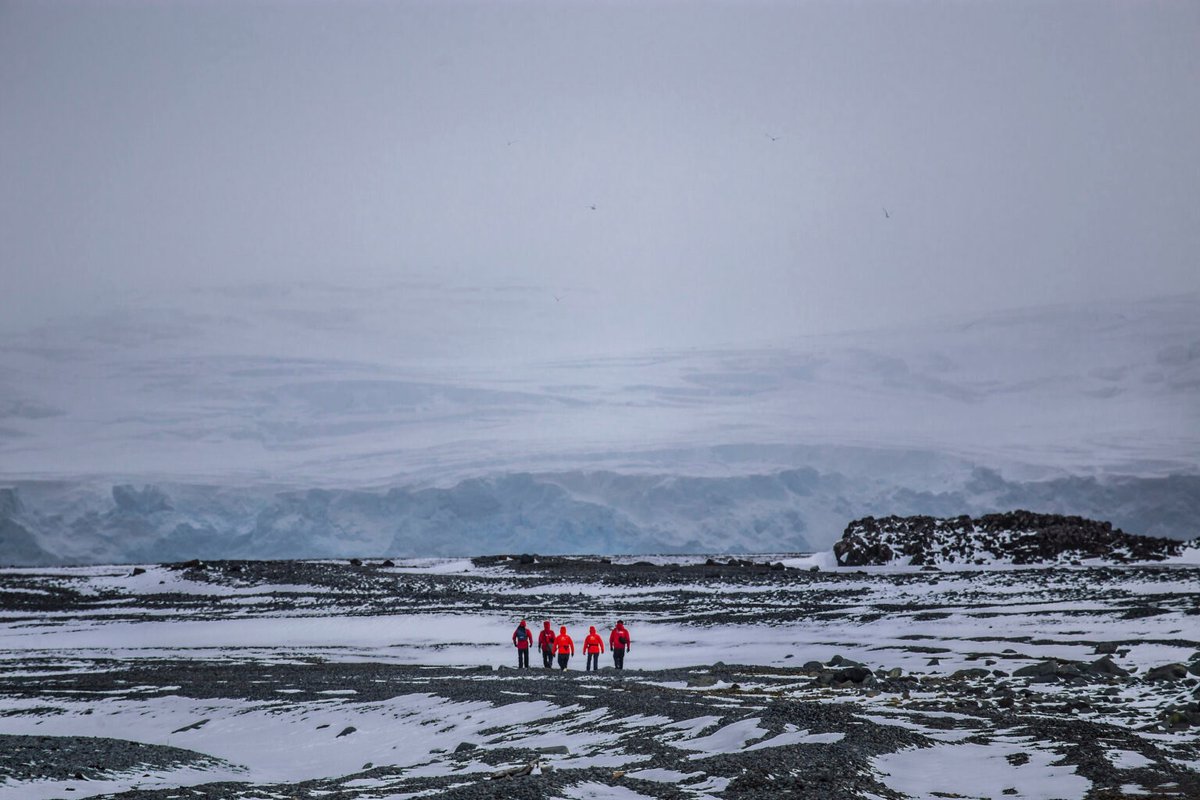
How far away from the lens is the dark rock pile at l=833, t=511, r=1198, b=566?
44.6 meters

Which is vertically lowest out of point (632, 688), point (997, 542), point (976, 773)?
point (632, 688)

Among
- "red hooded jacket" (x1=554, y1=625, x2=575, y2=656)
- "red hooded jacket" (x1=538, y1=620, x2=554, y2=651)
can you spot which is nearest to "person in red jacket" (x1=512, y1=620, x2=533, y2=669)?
"red hooded jacket" (x1=538, y1=620, x2=554, y2=651)

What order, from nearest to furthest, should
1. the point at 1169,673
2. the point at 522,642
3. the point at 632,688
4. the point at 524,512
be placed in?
the point at 1169,673
the point at 632,688
the point at 522,642
the point at 524,512

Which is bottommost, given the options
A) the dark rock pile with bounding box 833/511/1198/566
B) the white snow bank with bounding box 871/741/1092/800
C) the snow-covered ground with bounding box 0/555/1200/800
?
the snow-covered ground with bounding box 0/555/1200/800

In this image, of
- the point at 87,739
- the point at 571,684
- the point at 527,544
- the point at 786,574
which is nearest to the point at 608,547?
the point at 527,544

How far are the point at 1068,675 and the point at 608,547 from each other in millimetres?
52400

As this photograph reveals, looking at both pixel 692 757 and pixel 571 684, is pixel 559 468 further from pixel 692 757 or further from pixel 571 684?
pixel 692 757

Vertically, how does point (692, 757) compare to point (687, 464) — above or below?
below

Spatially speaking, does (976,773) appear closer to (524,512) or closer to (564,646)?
(564,646)

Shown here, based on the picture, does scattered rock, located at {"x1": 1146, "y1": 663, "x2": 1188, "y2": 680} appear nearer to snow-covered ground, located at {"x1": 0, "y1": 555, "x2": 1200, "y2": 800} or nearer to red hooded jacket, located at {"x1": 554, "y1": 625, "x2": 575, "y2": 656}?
snow-covered ground, located at {"x1": 0, "y1": 555, "x2": 1200, "y2": 800}

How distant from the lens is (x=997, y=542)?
1839 inches

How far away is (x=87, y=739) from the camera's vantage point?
1566 centimetres

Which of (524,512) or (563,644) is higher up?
(524,512)

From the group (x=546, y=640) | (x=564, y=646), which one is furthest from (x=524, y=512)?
(x=564, y=646)
